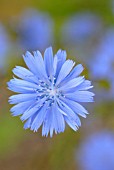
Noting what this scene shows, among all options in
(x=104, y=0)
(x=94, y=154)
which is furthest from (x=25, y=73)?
(x=104, y=0)

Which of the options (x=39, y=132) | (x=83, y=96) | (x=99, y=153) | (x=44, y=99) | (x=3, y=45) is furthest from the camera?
(x=39, y=132)

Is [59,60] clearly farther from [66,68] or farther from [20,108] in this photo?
[20,108]

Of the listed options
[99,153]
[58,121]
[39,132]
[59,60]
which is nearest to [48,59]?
[59,60]

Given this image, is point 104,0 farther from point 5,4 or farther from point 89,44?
point 5,4

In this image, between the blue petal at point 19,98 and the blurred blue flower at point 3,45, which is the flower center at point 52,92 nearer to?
the blue petal at point 19,98

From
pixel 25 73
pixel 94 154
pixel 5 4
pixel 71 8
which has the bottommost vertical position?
pixel 94 154

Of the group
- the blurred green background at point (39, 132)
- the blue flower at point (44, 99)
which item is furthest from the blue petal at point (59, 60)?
the blurred green background at point (39, 132)
